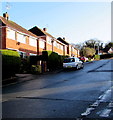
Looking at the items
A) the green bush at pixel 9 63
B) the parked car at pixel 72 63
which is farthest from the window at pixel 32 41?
the green bush at pixel 9 63

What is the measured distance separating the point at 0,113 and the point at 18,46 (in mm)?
23007

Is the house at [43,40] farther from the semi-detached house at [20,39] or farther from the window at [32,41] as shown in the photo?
the window at [32,41]

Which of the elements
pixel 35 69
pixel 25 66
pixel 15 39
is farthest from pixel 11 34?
pixel 35 69

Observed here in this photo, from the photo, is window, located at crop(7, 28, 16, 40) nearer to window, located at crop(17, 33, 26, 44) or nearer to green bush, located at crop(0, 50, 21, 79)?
window, located at crop(17, 33, 26, 44)

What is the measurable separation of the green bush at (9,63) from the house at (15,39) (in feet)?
28.0

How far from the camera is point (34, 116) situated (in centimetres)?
500

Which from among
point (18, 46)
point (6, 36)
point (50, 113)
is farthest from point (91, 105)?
point (18, 46)

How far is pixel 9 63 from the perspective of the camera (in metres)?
15.3

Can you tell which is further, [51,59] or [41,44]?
[41,44]

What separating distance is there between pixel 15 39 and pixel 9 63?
12.3 meters

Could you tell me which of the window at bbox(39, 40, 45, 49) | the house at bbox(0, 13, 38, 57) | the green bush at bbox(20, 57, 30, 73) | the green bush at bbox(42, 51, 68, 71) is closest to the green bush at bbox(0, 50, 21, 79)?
the green bush at bbox(20, 57, 30, 73)

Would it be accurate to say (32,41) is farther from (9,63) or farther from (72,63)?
(9,63)

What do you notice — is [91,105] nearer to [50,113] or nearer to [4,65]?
[50,113]

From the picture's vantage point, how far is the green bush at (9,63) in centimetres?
1477
